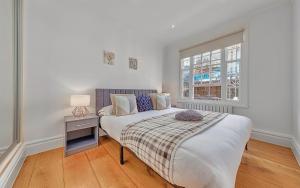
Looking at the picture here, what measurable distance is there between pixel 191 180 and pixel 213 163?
0.62 feet

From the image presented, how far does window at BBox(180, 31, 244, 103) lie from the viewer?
2869mm

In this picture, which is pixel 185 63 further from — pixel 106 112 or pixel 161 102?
pixel 106 112

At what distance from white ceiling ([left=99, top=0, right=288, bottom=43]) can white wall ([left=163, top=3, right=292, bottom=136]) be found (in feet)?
0.82

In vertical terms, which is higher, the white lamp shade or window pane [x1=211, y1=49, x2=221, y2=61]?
window pane [x1=211, y1=49, x2=221, y2=61]

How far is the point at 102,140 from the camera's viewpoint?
8.39ft

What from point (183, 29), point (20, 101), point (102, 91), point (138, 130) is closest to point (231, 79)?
point (183, 29)

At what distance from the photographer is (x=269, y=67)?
241cm

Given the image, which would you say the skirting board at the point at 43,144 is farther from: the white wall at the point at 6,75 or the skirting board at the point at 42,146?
the white wall at the point at 6,75

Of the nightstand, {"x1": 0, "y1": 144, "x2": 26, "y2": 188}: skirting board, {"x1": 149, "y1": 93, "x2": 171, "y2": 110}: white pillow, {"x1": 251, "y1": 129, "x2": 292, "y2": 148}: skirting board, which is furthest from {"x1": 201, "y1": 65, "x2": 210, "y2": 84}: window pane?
{"x1": 0, "y1": 144, "x2": 26, "y2": 188}: skirting board

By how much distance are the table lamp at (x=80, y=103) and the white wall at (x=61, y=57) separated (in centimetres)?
16

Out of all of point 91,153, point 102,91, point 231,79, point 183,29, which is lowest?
point 91,153

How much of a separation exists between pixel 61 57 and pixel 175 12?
237 cm

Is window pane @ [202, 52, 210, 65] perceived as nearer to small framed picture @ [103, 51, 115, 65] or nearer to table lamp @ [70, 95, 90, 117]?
small framed picture @ [103, 51, 115, 65]

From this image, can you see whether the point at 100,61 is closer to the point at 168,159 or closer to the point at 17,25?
the point at 17,25
